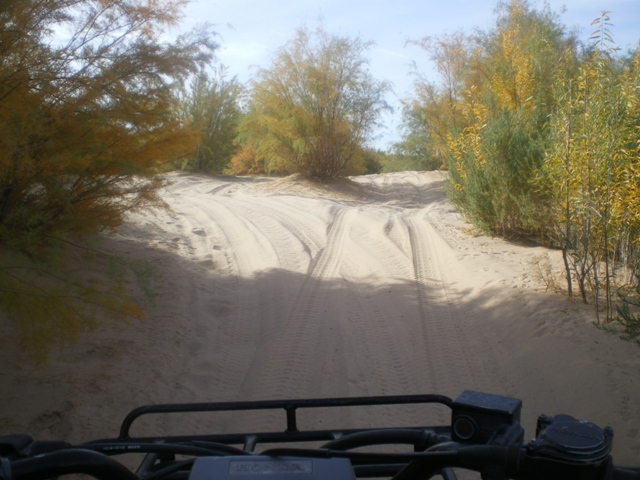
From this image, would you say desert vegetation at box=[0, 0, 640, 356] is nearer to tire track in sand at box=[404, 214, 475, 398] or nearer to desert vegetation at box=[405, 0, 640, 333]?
desert vegetation at box=[405, 0, 640, 333]

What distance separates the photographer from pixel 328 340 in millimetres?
7691

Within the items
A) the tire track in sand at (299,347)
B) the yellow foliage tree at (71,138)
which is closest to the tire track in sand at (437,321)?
the tire track in sand at (299,347)

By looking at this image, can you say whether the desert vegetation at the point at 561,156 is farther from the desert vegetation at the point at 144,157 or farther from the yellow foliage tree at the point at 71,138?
the yellow foliage tree at the point at 71,138

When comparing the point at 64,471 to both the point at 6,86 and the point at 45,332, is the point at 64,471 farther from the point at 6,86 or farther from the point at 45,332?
the point at 6,86

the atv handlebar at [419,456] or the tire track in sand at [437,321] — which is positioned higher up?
the atv handlebar at [419,456]

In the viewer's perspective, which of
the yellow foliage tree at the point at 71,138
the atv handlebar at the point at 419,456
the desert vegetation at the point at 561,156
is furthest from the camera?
the desert vegetation at the point at 561,156

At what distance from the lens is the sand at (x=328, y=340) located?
5.82m

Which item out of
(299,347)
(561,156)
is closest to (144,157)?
(299,347)

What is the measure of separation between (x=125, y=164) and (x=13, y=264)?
1518 millimetres

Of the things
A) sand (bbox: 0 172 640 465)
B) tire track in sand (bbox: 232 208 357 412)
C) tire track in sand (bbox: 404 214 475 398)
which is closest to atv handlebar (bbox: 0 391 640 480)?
sand (bbox: 0 172 640 465)

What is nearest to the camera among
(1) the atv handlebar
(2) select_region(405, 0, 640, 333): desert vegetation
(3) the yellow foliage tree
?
(1) the atv handlebar

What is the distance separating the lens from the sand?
582 centimetres

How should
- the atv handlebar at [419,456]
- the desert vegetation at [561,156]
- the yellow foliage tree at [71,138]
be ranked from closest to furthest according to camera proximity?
1. the atv handlebar at [419,456]
2. the yellow foliage tree at [71,138]
3. the desert vegetation at [561,156]

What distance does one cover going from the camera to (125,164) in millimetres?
6617
